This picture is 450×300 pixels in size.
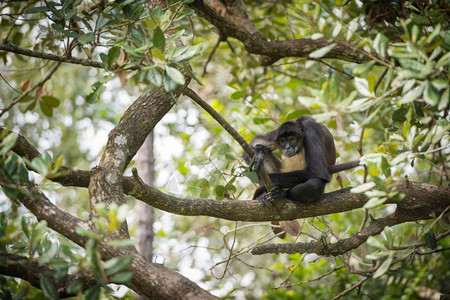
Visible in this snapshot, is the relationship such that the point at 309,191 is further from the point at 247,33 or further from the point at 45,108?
the point at 45,108

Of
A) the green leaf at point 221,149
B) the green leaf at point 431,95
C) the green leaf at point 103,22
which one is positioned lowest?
the green leaf at point 431,95

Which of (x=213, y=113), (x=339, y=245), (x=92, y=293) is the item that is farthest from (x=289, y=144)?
(x=92, y=293)

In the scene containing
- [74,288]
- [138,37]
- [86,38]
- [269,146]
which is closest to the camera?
[74,288]

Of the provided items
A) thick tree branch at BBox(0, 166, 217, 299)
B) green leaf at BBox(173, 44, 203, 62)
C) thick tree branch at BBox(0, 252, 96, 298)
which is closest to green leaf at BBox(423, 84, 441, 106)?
green leaf at BBox(173, 44, 203, 62)

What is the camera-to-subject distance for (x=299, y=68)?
7.52m

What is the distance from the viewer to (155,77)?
118 inches

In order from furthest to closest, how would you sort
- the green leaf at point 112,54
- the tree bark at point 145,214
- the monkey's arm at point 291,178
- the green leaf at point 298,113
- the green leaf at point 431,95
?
the tree bark at point 145,214 → the green leaf at point 298,113 → the monkey's arm at point 291,178 → the green leaf at point 112,54 → the green leaf at point 431,95

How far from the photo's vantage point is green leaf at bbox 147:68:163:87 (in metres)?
2.97

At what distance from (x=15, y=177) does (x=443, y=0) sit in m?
3.82

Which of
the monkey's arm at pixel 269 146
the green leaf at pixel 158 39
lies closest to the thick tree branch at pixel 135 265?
the green leaf at pixel 158 39

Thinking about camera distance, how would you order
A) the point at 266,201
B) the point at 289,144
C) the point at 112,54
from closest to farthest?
the point at 112,54, the point at 266,201, the point at 289,144

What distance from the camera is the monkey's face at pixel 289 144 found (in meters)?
5.73

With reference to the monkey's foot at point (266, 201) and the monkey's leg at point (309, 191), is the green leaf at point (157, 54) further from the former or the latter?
the monkey's leg at point (309, 191)

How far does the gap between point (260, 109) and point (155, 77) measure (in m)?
3.71
